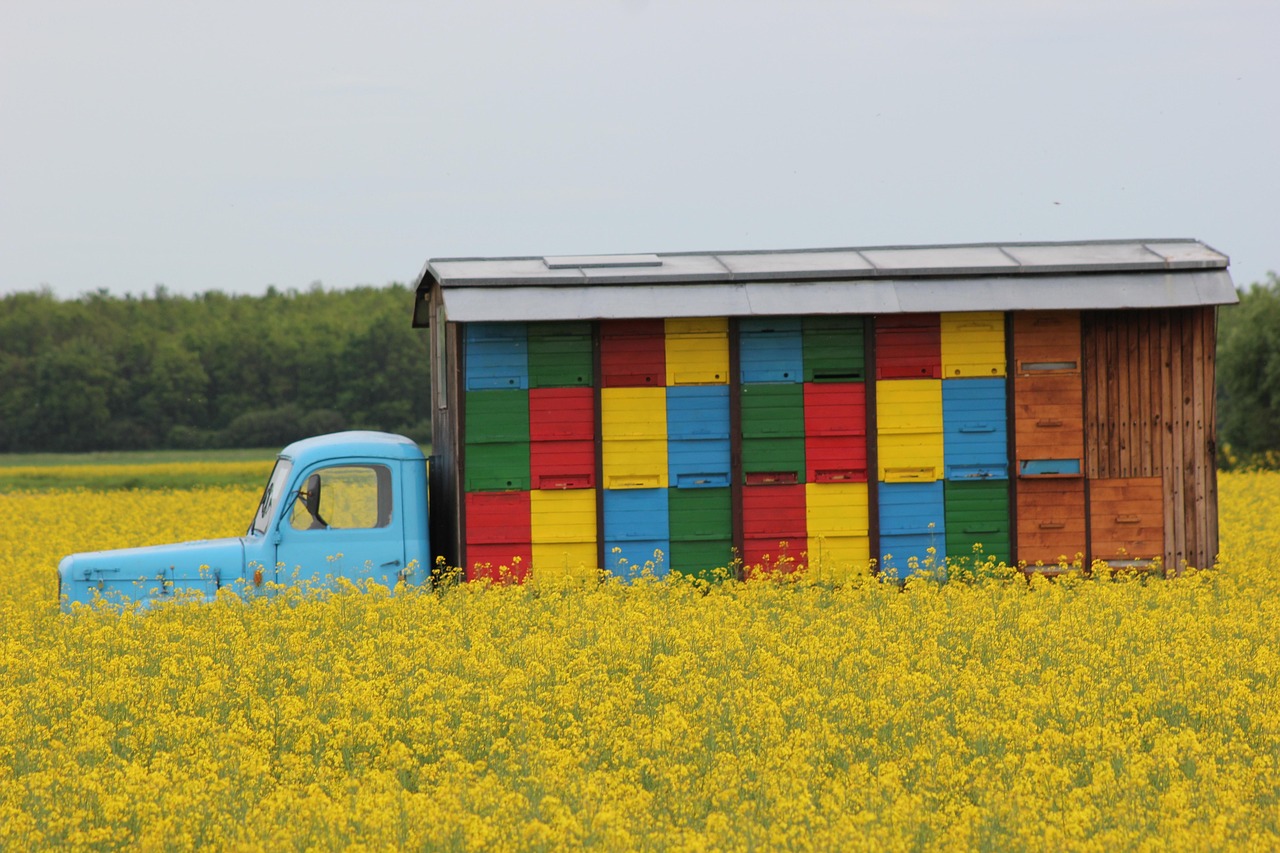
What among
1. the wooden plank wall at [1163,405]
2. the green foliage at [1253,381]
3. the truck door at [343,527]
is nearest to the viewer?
the truck door at [343,527]

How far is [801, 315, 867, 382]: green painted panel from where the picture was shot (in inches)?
577

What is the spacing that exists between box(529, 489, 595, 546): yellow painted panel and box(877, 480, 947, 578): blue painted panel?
2.97 m

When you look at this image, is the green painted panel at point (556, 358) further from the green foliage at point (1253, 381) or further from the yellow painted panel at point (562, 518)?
the green foliage at point (1253, 381)

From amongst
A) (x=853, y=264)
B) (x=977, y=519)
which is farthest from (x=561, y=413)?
(x=977, y=519)

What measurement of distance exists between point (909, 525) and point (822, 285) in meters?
2.59

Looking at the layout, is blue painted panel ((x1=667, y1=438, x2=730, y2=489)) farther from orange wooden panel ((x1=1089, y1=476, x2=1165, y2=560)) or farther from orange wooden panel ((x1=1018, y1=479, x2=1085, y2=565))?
orange wooden panel ((x1=1089, y1=476, x2=1165, y2=560))

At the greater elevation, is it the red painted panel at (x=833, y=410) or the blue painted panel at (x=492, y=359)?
the blue painted panel at (x=492, y=359)

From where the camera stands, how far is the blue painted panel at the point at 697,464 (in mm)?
14469

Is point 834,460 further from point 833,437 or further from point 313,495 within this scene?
point 313,495

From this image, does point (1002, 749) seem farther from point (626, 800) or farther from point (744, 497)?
point (744, 497)

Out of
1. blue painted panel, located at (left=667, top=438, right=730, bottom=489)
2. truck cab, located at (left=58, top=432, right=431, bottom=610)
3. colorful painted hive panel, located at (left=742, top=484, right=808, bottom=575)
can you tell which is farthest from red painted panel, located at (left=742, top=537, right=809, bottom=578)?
truck cab, located at (left=58, top=432, right=431, bottom=610)

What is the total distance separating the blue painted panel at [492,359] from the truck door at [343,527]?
1.61 meters

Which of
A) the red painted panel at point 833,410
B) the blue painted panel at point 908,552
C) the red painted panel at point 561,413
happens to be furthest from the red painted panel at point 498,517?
the blue painted panel at point 908,552

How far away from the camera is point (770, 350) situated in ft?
48.1
